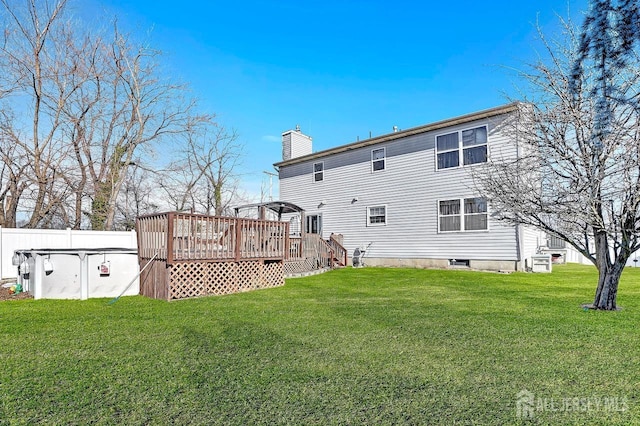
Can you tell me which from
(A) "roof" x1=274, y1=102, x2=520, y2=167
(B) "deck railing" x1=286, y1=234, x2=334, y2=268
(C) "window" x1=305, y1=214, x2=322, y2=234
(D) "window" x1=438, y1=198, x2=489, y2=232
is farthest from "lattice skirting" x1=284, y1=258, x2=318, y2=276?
(A) "roof" x1=274, y1=102, x2=520, y2=167

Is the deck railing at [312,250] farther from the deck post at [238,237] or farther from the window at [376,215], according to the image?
the deck post at [238,237]

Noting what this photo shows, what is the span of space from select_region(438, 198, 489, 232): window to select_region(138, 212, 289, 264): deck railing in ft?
22.6

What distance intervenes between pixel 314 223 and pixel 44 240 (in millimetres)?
10353

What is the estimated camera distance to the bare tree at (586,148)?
5.02 meters

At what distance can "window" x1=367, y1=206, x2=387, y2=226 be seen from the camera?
1472 cm

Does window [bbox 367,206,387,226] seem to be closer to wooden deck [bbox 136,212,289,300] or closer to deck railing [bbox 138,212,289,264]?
deck railing [bbox 138,212,289,264]

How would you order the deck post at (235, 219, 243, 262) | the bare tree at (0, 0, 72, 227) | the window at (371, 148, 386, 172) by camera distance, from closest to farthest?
1. the deck post at (235, 219, 243, 262)
2. the bare tree at (0, 0, 72, 227)
3. the window at (371, 148, 386, 172)

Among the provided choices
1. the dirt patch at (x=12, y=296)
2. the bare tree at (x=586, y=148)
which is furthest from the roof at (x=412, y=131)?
the dirt patch at (x=12, y=296)

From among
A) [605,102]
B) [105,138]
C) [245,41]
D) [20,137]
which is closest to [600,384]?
[605,102]

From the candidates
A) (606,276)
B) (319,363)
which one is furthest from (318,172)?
(319,363)

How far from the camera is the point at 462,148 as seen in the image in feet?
41.3

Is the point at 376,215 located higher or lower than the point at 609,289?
higher

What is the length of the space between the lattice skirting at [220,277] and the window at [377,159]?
23.8ft

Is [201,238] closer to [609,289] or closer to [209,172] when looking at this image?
[609,289]
